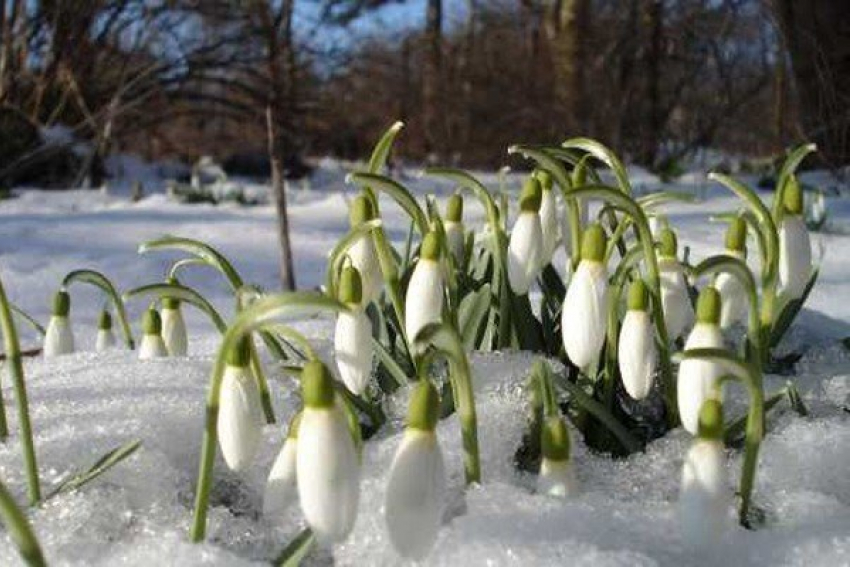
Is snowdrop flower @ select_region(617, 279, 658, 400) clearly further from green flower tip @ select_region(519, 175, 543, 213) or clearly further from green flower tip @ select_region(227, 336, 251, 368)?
green flower tip @ select_region(227, 336, 251, 368)

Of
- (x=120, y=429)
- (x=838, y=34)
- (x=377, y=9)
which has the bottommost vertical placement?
(x=120, y=429)

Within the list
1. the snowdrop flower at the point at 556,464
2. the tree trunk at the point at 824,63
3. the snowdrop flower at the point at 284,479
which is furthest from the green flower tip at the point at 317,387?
the tree trunk at the point at 824,63

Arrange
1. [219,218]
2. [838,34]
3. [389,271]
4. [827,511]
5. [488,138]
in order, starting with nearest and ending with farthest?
[827,511] → [389,271] → [219,218] → [838,34] → [488,138]

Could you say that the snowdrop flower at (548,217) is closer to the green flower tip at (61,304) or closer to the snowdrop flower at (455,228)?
the snowdrop flower at (455,228)

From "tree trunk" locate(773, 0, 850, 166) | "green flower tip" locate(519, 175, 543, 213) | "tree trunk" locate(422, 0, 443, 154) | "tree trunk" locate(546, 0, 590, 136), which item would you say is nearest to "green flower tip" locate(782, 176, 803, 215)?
"green flower tip" locate(519, 175, 543, 213)

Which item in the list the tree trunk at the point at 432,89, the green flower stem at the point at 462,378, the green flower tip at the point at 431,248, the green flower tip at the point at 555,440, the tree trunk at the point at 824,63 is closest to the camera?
the green flower stem at the point at 462,378

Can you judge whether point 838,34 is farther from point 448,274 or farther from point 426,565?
point 426,565

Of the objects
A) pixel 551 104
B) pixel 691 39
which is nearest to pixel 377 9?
pixel 551 104

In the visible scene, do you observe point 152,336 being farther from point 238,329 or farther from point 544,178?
point 238,329
